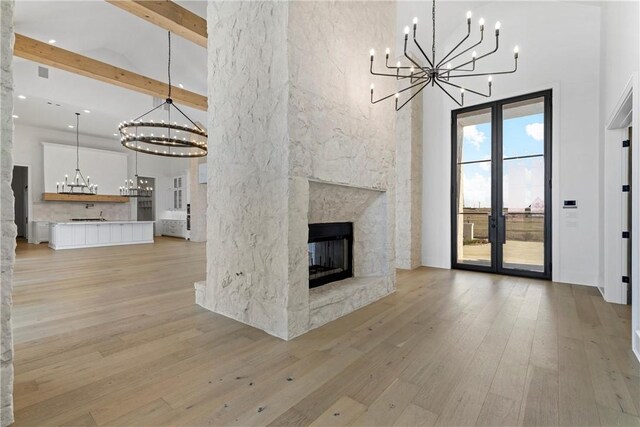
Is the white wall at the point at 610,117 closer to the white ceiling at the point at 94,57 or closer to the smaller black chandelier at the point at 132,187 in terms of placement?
the white ceiling at the point at 94,57

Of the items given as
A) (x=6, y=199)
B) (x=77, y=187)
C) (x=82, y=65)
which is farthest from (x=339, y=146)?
(x=77, y=187)

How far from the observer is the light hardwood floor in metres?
1.55

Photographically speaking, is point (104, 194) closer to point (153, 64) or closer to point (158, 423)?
point (153, 64)

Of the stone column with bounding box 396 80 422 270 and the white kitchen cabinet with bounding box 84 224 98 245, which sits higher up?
the stone column with bounding box 396 80 422 270

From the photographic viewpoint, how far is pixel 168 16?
439 centimetres

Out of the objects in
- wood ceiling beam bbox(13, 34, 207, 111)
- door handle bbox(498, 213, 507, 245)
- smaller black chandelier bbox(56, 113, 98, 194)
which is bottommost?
door handle bbox(498, 213, 507, 245)

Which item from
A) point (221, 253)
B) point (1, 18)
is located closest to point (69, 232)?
point (221, 253)

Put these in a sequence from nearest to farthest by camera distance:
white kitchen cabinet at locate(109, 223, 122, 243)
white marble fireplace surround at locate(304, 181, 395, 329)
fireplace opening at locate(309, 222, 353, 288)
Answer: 1. white marble fireplace surround at locate(304, 181, 395, 329)
2. fireplace opening at locate(309, 222, 353, 288)
3. white kitchen cabinet at locate(109, 223, 122, 243)

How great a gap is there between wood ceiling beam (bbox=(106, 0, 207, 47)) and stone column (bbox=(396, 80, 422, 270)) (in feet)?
12.7

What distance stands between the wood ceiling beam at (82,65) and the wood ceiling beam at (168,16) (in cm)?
252

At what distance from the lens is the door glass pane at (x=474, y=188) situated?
529 centimetres

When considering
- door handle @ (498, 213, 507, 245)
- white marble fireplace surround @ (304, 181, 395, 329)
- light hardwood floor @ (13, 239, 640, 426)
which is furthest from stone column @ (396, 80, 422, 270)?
light hardwood floor @ (13, 239, 640, 426)

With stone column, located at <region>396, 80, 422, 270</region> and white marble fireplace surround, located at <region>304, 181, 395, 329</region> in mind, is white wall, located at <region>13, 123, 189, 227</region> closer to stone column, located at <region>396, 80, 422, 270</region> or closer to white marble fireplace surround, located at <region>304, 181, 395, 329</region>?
stone column, located at <region>396, 80, 422, 270</region>

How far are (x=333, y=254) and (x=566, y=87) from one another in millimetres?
4427
